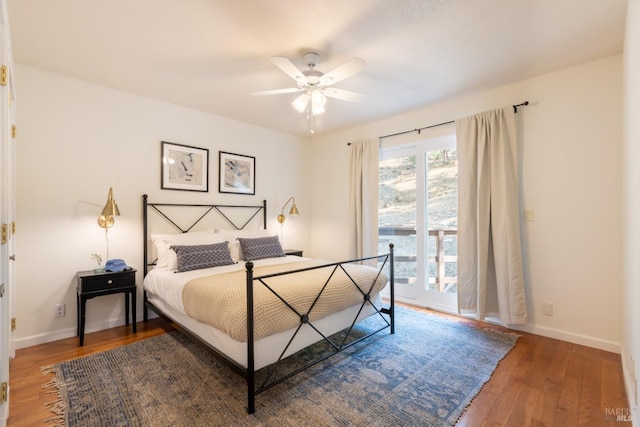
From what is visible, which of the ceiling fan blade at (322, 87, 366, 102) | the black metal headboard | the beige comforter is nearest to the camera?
the beige comforter

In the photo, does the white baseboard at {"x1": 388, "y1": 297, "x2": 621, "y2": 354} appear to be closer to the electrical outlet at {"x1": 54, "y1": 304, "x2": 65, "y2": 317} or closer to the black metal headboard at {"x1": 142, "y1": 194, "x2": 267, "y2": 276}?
the black metal headboard at {"x1": 142, "y1": 194, "x2": 267, "y2": 276}

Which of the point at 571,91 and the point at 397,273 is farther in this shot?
the point at 397,273

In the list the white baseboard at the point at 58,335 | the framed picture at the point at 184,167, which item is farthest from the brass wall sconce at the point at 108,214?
the white baseboard at the point at 58,335

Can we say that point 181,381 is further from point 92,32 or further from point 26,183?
point 92,32

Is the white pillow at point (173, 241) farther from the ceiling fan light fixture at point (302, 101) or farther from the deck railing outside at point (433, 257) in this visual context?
the deck railing outside at point (433, 257)

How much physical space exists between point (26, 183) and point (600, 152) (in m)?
5.29

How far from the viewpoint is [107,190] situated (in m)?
3.15

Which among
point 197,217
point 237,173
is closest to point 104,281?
point 197,217

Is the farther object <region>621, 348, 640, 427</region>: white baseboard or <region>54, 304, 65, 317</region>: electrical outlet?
<region>54, 304, 65, 317</region>: electrical outlet

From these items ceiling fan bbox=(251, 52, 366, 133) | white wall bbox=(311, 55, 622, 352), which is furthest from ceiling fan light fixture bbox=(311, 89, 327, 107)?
white wall bbox=(311, 55, 622, 352)

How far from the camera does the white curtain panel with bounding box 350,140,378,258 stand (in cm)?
428

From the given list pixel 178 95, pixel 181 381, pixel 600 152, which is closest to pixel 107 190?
pixel 178 95

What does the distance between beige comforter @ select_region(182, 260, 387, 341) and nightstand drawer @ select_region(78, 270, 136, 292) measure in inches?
39.3

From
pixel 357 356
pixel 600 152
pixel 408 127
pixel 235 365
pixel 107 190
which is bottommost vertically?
pixel 357 356
